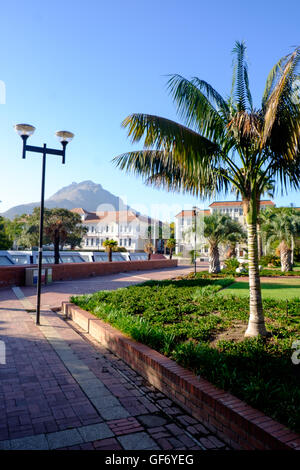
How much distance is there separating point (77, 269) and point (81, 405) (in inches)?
696

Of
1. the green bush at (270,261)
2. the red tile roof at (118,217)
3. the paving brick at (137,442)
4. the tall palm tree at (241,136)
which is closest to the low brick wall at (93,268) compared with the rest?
the green bush at (270,261)

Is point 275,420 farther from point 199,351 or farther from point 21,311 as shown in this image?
point 21,311

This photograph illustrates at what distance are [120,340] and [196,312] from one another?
2.87 m

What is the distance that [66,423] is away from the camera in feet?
12.5

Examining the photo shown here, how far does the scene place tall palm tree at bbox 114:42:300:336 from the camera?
5.77 metres

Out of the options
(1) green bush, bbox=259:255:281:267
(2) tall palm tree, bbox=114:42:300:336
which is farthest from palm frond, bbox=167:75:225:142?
(1) green bush, bbox=259:255:281:267

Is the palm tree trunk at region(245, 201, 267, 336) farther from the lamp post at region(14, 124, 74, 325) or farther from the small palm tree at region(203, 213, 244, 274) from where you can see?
the small palm tree at region(203, 213, 244, 274)

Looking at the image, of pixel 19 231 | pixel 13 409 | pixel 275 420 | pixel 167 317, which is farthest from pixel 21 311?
pixel 19 231

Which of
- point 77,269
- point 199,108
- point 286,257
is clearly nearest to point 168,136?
point 199,108

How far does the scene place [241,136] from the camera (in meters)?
6.11

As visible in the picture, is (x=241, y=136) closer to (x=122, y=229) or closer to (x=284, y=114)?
(x=284, y=114)

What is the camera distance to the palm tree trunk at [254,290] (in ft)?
20.1

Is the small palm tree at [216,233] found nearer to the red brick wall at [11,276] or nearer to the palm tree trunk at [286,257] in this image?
the palm tree trunk at [286,257]
